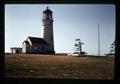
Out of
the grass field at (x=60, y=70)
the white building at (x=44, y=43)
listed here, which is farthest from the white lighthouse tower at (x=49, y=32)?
the grass field at (x=60, y=70)

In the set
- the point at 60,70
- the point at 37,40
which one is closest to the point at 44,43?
the point at 37,40

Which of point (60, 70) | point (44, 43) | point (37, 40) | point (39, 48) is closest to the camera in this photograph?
point (60, 70)

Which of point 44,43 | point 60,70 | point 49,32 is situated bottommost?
point 60,70

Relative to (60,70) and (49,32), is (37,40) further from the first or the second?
(60,70)

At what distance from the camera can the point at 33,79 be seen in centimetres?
339

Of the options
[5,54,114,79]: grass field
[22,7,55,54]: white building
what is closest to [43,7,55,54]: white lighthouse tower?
[22,7,55,54]: white building

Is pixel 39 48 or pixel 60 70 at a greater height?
pixel 39 48

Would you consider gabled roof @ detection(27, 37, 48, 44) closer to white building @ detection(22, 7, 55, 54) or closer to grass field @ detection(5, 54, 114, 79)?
white building @ detection(22, 7, 55, 54)

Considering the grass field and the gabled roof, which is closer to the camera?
the grass field
